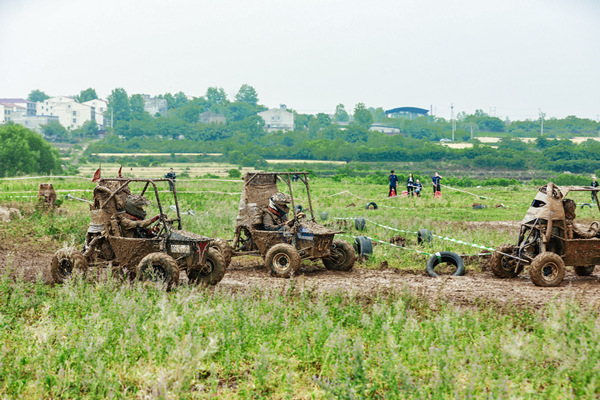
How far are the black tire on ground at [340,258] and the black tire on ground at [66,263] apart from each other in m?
4.94

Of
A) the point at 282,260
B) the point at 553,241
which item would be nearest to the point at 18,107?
the point at 282,260

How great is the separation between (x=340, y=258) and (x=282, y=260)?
1353mm

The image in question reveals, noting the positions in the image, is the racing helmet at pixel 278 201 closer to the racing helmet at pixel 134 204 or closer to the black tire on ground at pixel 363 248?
the black tire on ground at pixel 363 248

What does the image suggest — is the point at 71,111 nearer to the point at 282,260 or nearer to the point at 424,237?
the point at 424,237

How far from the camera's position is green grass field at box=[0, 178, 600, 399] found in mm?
6184

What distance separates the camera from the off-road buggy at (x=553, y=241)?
1130 centimetres

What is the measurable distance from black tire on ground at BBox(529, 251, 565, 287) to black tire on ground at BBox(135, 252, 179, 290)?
6.03 meters

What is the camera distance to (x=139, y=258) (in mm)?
10617

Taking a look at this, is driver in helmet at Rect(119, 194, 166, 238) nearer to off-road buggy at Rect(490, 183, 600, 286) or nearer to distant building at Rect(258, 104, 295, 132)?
off-road buggy at Rect(490, 183, 600, 286)

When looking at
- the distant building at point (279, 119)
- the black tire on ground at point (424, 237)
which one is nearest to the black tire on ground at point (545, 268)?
the black tire on ground at point (424, 237)

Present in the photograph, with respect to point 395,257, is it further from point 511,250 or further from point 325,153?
point 325,153

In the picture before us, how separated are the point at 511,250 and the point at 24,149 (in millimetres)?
62330

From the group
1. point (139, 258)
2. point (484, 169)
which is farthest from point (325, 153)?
point (139, 258)

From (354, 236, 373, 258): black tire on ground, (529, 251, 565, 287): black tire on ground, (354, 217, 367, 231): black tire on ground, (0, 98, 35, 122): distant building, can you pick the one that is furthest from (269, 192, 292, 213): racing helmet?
(0, 98, 35, 122): distant building
